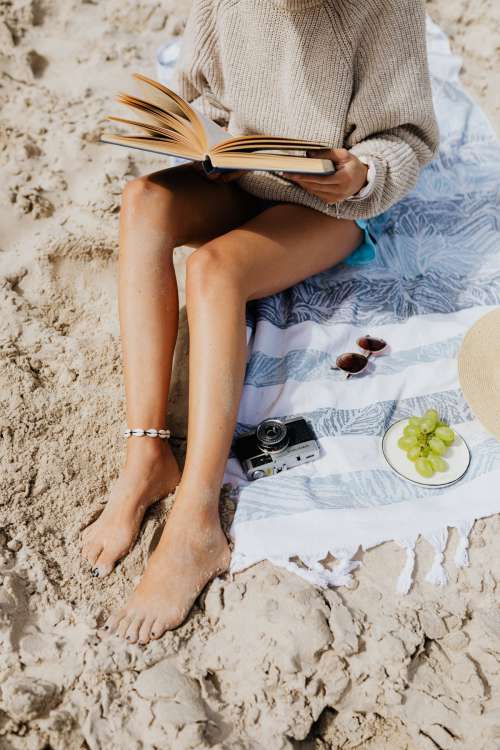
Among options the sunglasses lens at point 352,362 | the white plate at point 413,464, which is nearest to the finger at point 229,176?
the sunglasses lens at point 352,362

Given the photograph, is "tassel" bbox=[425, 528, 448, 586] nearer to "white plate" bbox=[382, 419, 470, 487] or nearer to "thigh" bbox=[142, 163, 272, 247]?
→ "white plate" bbox=[382, 419, 470, 487]

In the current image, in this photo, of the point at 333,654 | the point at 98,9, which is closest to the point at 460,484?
the point at 333,654

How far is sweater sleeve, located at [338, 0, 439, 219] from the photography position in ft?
4.78

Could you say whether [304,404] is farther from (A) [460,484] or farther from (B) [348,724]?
(B) [348,724]

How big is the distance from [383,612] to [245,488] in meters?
0.42

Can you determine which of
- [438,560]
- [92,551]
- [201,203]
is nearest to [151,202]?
[201,203]

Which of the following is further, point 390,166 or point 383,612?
point 390,166

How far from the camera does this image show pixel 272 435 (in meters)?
1.55

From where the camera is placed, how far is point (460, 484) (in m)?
1.51

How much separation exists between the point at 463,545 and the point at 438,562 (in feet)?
0.25

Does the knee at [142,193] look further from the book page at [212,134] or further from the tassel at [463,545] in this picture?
the tassel at [463,545]

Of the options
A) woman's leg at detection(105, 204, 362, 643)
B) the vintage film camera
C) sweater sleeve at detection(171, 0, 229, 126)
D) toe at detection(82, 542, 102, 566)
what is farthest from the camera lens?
sweater sleeve at detection(171, 0, 229, 126)

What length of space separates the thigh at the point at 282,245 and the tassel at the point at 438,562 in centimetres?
Result: 74

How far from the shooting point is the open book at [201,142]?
122 cm
